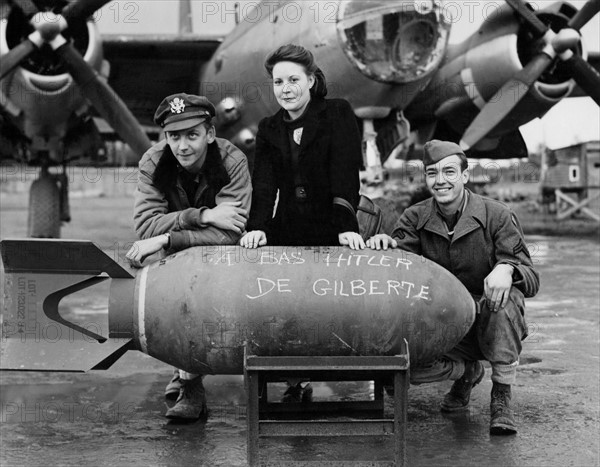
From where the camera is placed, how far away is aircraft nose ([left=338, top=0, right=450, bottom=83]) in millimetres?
9672

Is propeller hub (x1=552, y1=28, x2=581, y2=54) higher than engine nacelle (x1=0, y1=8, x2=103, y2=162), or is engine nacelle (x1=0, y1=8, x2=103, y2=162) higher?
propeller hub (x1=552, y1=28, x2=581, y2=54)

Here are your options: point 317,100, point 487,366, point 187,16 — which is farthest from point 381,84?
point 187,16

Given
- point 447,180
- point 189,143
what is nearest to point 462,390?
point 447,180

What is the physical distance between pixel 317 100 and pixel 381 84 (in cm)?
608

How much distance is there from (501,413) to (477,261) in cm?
81

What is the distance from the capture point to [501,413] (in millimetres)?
4172

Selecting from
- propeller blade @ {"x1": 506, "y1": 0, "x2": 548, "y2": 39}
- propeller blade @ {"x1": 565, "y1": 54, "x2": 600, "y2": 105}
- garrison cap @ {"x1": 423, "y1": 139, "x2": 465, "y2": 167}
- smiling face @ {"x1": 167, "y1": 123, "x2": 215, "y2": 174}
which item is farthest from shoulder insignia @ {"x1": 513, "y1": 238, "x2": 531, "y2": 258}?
propeller blade @ {"x1": 565, "y1": 54, "x2": 600, "y2": 105}

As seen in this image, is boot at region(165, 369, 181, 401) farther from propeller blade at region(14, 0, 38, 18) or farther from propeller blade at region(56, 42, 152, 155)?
propeller blade at region(14, 0, 38, 18)

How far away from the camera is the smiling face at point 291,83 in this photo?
156 inches

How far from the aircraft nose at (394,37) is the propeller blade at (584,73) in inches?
124

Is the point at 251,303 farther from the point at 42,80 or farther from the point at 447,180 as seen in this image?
the point at 42,80

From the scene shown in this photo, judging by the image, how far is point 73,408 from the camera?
4.62m

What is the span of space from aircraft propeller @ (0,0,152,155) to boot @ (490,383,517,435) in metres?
8.51

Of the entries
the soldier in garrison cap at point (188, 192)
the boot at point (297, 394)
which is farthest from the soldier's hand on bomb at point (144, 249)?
the boot at point (297, 394)
